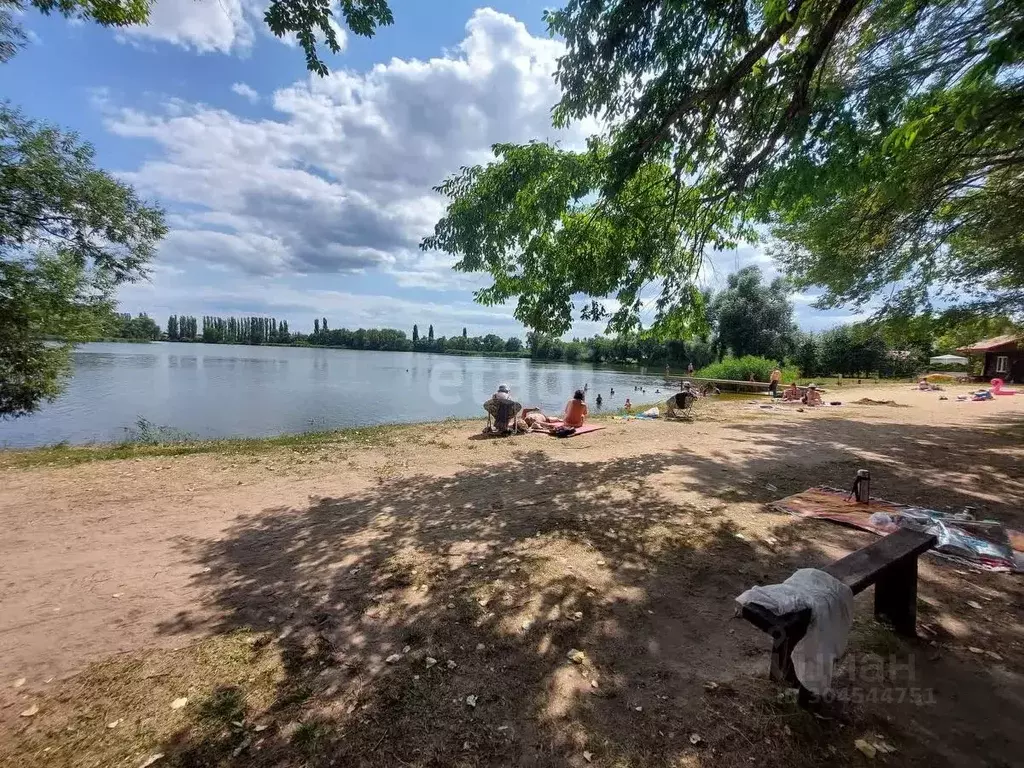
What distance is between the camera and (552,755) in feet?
7.00

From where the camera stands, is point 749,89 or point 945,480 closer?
point 749,89

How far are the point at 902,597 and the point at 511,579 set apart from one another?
280 cm

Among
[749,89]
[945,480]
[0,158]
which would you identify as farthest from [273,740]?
[0,158]

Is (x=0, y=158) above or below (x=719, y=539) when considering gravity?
above

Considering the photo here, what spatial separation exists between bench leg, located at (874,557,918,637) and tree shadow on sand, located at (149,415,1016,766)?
90cm

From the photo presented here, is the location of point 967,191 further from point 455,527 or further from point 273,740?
point 273,740

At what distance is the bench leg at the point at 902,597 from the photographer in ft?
9.64

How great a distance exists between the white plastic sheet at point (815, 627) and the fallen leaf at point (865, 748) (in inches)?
8.4

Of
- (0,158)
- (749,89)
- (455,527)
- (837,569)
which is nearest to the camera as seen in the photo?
(837,569)

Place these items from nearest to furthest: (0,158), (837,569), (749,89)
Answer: (837,569) < (749,89) < (0,158)

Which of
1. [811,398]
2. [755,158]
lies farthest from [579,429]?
[811,398]

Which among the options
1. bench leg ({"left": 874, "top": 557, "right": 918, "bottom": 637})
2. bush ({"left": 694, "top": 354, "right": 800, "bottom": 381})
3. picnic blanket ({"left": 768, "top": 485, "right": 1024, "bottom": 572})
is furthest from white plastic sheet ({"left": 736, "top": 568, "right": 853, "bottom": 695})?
bush ({"left": 694, "top": 354, "right": 800, "bottom": 381})

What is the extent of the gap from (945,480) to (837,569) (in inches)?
229

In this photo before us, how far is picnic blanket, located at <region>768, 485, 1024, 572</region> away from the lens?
4.04 meters
